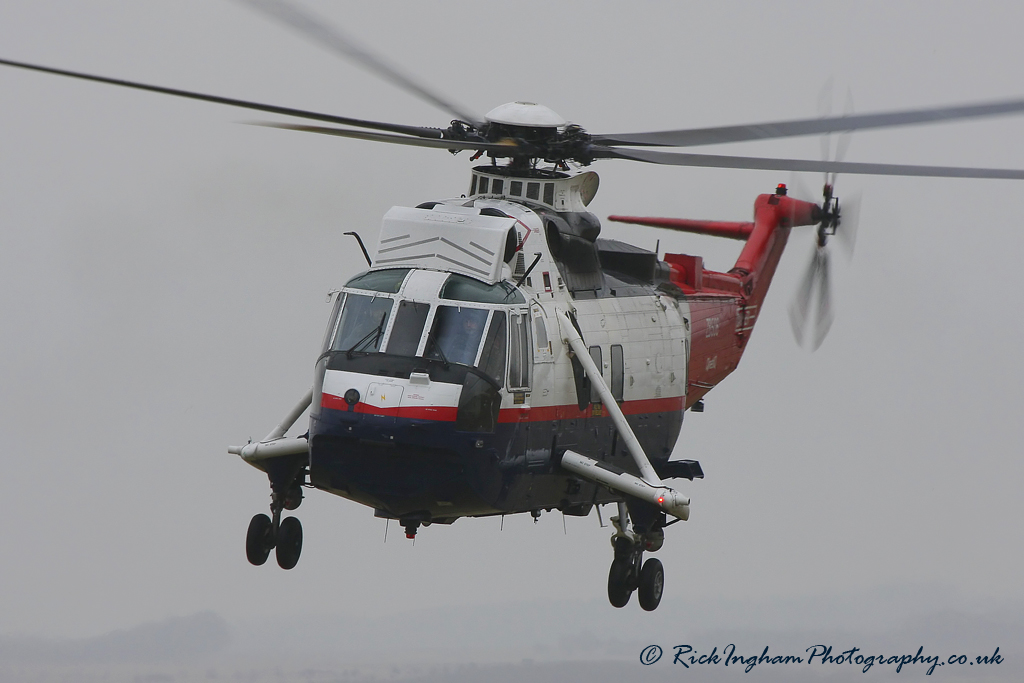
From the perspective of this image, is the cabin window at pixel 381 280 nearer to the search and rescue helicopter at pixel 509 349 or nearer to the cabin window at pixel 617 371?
the search and rescue helicopter at pixel 509 349

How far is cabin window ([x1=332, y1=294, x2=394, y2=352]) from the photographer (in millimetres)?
18844

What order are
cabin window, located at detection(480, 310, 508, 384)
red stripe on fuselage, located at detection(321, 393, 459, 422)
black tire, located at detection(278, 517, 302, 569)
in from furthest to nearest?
black tire, located at detection(278, 517, 302, 569)
cabin window, located at detection(480, 310, 508, 384)
red stripe on fuselage, located at detection(321, 393, 459, 422)

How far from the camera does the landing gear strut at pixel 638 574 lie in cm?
2122

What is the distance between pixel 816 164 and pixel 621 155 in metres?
3.02

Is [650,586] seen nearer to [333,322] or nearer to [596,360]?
[596,360]

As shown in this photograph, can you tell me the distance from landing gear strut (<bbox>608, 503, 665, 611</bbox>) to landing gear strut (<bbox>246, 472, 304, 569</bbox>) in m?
4.23

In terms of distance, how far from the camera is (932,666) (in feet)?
86.3

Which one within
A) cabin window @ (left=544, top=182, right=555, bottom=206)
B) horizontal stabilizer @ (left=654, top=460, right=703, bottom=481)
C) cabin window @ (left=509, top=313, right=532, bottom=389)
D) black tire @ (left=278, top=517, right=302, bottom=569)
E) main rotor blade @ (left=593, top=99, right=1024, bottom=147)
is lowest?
black tire @ (left=278, top=517, right=302, bottom=569)

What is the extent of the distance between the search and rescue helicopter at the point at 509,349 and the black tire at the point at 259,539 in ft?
0.08

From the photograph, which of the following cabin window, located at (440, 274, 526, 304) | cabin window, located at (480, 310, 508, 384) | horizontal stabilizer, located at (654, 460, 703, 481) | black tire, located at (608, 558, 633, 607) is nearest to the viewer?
cabin window, located at (480, 310, 508, 384)

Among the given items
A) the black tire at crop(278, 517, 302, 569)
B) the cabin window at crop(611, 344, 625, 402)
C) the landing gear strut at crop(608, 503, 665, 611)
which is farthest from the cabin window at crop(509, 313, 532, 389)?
the black tire at crop(278, 517, 302, 569)

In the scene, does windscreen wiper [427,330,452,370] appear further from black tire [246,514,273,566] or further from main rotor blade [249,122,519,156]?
black tire [246,514,273,566]

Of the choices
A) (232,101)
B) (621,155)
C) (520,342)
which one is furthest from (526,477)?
(232,101)

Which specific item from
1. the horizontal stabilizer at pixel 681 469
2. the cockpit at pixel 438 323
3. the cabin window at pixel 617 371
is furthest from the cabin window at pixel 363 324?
the horizontal stabilizer at pixel 681 469
